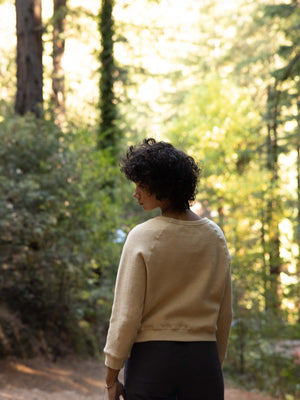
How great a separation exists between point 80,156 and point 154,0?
267cm

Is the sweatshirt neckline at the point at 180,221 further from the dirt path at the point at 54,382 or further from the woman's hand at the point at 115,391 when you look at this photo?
the dirt path at the point at 54,382

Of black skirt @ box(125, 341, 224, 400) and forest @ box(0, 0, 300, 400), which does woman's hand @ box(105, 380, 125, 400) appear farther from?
forest @ box(0, 0, 300, 400)

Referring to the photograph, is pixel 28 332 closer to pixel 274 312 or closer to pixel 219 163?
pixel 274 312

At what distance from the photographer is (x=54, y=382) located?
310 inches

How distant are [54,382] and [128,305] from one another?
6268mm

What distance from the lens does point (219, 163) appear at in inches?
917

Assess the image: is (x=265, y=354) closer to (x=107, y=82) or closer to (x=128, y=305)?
(x=128, y=305)

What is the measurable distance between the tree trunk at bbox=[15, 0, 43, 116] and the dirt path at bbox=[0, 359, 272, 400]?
4315 mm

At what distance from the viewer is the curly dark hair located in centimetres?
223

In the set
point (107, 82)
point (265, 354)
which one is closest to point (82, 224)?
point (265, 354)

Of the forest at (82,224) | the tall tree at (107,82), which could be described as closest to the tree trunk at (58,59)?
the forest at (82,224)

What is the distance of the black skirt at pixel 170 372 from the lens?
2109 millimetres

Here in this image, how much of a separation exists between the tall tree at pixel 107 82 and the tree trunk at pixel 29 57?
2775 mm

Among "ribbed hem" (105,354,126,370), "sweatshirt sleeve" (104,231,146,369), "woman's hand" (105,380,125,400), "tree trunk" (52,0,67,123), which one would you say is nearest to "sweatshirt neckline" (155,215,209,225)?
"sweatshirt sleeve" (104,231,146,369)
